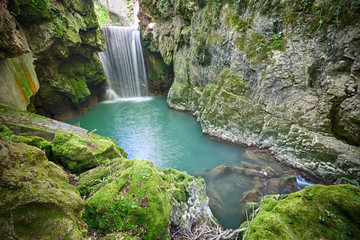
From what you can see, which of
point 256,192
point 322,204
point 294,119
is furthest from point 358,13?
point 256,192

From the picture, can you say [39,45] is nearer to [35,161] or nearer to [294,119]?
[35,161]

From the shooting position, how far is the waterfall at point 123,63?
1903 centimetres

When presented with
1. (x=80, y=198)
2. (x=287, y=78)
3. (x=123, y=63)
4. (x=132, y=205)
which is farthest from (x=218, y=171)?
(x=123, y=63)

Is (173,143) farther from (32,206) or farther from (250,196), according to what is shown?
(32,206)

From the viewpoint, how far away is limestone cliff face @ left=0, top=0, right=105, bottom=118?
30.8 feet

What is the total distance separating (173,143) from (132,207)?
8108 mm

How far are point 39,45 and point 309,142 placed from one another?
50.9ft

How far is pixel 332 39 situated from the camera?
556 cm

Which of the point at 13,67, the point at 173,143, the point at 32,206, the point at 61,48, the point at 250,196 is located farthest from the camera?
the point at 61,48

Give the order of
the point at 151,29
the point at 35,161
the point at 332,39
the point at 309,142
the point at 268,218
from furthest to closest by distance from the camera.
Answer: the point at 151,29
the point at 309,142
the point at 332,39
the point at 268,218
the point at 35,161

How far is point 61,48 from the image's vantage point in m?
11.6

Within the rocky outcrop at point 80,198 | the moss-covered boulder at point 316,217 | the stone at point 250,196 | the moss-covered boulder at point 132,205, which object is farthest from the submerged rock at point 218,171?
the moss-covered boulder at point 316,217

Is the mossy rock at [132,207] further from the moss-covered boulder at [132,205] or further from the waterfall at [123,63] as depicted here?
the waterfall at [123,63]

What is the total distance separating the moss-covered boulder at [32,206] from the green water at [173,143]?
469cm
